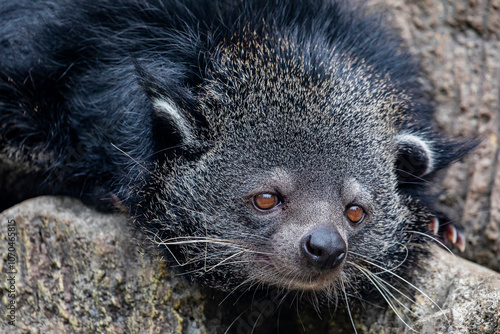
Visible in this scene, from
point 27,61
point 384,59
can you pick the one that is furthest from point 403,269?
point 27,61

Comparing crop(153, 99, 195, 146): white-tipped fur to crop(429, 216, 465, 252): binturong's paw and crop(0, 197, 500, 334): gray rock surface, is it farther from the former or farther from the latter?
crop(429, 216, 465, 252): binturong's paw

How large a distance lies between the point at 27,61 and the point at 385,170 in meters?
2.71

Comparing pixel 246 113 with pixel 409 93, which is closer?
pixel 246 113

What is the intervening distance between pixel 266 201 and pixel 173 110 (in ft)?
2.64

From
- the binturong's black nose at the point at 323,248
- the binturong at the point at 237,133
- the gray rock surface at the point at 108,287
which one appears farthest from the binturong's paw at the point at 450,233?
the binturong's black nose at the point at 323,248

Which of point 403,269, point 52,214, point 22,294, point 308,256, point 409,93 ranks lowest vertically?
point 22,294

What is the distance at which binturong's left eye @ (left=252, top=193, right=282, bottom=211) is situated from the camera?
3.81m

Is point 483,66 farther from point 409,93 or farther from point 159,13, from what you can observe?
point 159,13

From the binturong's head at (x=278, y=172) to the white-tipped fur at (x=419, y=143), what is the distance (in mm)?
20

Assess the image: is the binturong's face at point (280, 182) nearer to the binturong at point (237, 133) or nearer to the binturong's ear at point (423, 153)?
the binturong at point (237, 133)

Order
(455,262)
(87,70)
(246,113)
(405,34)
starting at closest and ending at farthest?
(246,113) → (455,262) → (87,70) → (405,34)

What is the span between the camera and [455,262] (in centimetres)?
434

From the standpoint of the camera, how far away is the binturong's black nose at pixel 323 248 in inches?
140

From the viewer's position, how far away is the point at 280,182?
3.81 metres
